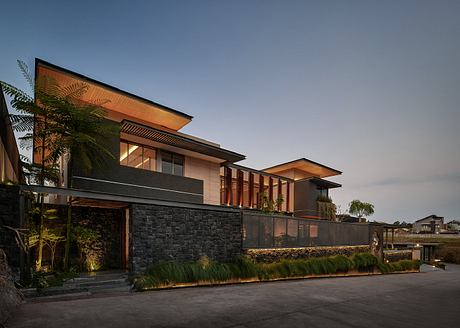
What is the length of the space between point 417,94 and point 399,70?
15.4 ft

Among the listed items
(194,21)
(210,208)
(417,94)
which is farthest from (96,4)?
(417,94)

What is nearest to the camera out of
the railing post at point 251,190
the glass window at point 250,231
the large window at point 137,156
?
the glass window at point 250,231

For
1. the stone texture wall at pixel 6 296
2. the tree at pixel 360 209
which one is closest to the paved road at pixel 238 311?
the stone texture wall at pixel 6 296

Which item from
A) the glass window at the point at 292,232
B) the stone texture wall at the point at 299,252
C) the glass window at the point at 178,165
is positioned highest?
the glass window at the point at 178,165

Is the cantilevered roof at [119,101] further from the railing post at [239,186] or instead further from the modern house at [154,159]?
the railing post at [239,186]

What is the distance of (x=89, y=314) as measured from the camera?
22.0 ft

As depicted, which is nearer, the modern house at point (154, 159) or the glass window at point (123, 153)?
the modern house at point (154, 159)

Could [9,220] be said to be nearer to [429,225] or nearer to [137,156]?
[137,156]

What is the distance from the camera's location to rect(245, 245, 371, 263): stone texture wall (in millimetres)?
15570

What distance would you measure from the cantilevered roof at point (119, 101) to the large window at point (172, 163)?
9.44ft

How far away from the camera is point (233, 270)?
13391mm

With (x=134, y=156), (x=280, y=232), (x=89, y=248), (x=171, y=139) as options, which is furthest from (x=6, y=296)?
(x=280, y=232)

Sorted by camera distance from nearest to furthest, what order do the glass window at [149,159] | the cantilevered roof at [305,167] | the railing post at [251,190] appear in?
1. the glass window at [149,159]
2. the railing post at [251,190]
3. the cantilevered roof at [305,167]

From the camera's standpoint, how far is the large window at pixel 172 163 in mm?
17141
